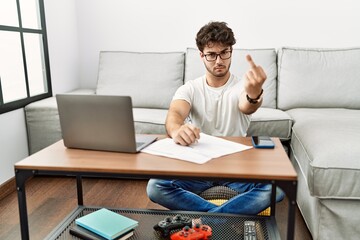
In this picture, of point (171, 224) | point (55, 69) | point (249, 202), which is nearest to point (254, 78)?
point (249, 202)

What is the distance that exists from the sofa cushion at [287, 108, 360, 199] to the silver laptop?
2.60 feet

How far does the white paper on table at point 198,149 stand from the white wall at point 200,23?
1.93m

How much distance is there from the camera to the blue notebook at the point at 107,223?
3.94ft

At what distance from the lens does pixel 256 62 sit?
276 cm

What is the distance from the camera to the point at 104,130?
3.82 feet

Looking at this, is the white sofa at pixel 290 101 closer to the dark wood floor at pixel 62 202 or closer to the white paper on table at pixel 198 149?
the dark wood floor at pixel 62 202

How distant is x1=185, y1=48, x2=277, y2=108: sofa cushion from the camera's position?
2727 millimetres

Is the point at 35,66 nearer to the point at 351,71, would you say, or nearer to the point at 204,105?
the point at 204,105

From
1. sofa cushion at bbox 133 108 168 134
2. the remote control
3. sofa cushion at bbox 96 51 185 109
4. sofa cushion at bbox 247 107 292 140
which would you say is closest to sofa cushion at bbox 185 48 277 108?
sofa cushion at bbox 96 51 185 109

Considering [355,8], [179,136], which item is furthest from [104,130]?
[355,8]

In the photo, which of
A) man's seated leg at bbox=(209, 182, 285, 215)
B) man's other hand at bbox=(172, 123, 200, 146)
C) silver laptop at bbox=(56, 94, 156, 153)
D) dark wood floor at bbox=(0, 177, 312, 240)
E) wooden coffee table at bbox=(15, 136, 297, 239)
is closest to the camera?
wooden coffee table at bbox=(15, 136, 297, 239)

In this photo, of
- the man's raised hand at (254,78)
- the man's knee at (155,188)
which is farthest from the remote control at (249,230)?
the man's raised hand at (254,78)

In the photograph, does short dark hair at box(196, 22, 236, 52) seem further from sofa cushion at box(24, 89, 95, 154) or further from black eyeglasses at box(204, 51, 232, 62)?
sofa cushion at box(24, 89, 95, 154)

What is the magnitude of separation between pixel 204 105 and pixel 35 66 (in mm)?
1646
